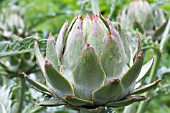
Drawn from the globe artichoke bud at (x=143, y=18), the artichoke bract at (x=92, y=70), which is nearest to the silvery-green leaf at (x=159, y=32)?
the globe artichoke bud at (x=143, y=18)

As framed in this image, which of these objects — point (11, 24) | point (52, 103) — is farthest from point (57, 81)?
point (11, 24)

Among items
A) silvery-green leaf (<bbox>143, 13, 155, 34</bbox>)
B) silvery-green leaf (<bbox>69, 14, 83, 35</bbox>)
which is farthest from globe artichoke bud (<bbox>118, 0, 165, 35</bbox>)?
silvery-green leaf (<bbox>69, 14, 83, 35</bbox>)

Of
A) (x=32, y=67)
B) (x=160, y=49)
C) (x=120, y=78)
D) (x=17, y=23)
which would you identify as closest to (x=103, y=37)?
(x=120, y=78)

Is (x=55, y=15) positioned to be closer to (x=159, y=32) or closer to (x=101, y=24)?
(x=159, y=32)

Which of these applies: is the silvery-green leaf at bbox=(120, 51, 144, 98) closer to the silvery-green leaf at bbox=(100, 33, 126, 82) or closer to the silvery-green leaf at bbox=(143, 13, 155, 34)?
the silvery-green leaf at bbox=(100, 33, 126, 82)

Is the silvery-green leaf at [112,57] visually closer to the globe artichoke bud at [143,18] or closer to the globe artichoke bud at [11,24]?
the globe artichoke bud at [143,18]

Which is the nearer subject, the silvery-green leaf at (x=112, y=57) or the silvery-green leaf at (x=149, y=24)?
the silvery-green leaf at (x=112, y=57)
